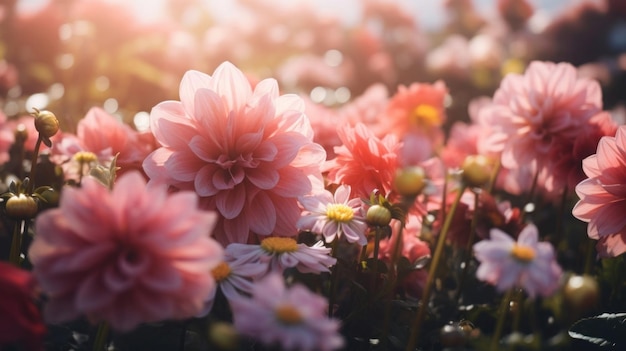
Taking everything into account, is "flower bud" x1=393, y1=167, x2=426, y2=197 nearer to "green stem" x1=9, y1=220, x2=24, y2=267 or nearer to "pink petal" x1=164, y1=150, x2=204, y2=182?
"pink petal" x1=164, y1=150, x2=204, y2=182

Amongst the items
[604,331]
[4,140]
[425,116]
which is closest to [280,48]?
[425,116]

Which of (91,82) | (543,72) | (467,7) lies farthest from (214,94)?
(467,7)

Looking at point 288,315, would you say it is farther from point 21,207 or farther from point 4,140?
point 4,140

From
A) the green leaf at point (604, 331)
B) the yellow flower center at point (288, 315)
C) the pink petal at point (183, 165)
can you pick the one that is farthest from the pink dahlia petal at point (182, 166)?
the green leaf at point (604, 331)

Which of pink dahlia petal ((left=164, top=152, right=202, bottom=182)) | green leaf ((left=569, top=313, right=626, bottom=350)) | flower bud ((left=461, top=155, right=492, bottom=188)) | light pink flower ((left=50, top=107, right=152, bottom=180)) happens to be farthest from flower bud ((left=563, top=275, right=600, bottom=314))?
light pink flower ((left=50, top=107, right=152, bottom=180))

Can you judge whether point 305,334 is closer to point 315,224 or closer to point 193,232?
point 193,232
